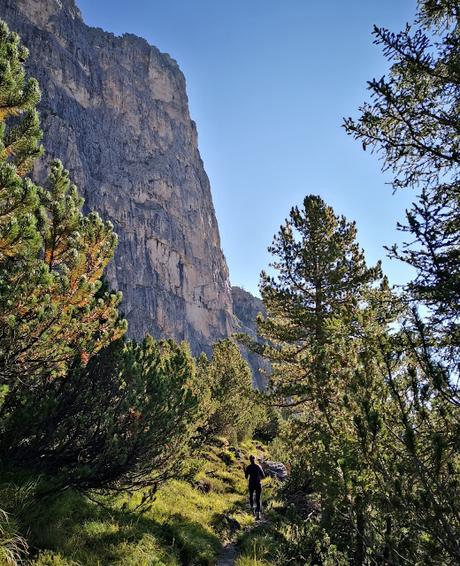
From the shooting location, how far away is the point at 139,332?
85875 millimetres

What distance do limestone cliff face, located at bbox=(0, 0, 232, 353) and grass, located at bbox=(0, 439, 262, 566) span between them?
7401cm

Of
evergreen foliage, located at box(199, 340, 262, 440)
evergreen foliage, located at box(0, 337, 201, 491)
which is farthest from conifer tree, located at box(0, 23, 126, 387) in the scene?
evergreen foliage, located at box(199, 340, 262, 440)

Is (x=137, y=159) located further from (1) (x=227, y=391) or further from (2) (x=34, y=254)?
(2) (x=34, y=254)

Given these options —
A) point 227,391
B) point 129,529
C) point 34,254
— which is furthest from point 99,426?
point 227,391

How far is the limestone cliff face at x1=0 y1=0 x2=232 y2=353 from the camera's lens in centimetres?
8694

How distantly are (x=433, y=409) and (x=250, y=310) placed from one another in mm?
160993

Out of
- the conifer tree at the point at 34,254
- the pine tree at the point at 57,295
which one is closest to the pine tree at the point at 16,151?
the conifer tree at the point at 34,254

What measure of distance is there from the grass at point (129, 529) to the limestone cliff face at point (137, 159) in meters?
74.0

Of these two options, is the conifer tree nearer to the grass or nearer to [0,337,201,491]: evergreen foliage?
[0,337,201,491]: evergreen foliage

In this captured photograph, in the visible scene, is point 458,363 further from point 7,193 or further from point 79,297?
point 7,193

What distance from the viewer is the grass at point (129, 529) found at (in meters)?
4.95

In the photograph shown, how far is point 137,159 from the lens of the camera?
343 ft

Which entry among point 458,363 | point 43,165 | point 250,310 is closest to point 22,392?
point 458,363

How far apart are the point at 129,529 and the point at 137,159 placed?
108016 millimetres
